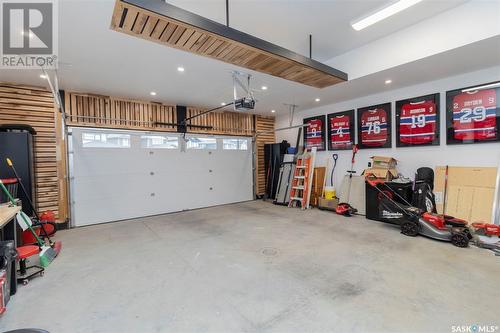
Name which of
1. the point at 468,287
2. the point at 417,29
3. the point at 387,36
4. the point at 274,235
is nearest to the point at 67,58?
the point at 274,235

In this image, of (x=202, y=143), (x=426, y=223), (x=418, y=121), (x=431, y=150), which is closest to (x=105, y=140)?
(x=202, y=143)

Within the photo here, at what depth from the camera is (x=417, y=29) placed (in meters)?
3.65

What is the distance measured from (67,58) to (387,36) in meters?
5.47

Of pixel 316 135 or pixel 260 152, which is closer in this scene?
pixel 316 135

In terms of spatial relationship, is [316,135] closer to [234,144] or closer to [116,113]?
[234,144]

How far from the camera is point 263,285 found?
2.67m

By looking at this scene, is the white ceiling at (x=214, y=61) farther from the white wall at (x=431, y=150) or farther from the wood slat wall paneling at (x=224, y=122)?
the wood slat wall paneling at (x=224, y=122)

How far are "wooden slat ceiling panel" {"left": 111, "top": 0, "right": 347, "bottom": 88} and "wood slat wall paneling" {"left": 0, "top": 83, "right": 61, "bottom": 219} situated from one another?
421 centimetres

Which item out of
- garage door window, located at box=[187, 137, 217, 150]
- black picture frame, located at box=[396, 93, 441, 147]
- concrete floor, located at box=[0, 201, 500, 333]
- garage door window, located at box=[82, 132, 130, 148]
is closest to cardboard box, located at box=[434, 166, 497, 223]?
black picture frame, located at box=[396, 93, 441, 147]

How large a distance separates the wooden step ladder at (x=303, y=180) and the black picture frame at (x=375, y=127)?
4.82 feet

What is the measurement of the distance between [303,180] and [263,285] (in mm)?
5063

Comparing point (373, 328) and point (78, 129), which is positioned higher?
point (78, 129)

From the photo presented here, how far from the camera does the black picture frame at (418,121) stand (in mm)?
5117

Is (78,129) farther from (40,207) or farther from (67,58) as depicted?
(67,58)
